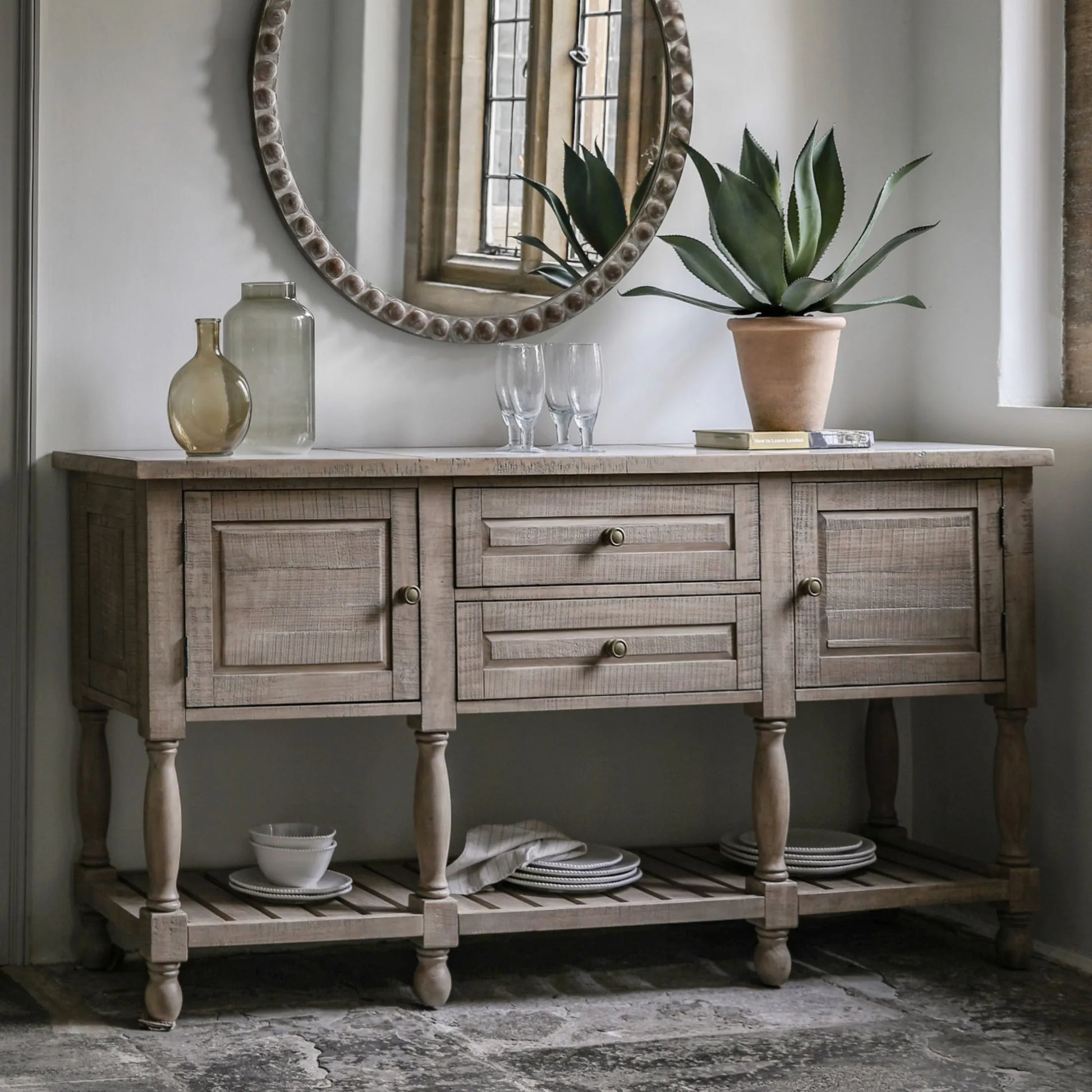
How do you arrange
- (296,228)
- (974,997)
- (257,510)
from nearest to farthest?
1. (257,510)
2. (974,997)
3. (296,228)

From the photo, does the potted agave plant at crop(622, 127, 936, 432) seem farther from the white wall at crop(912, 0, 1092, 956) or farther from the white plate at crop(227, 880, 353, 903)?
the white plate at crop(227, 880, 353, 903)

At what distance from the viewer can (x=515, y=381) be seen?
2760 millimetres

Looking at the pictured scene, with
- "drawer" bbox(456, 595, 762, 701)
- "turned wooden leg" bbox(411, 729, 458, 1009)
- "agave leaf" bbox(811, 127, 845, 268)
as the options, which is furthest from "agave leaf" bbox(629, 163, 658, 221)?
"turned wooden leg" bbox(411, 729, 458, 1009)

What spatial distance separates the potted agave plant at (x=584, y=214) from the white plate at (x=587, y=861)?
1047 millimetres

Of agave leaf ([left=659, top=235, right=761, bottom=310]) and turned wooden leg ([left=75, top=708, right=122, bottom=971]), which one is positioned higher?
agave leaf ([left=659, top=235, right=761, bottom=310])

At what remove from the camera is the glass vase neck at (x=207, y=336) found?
2.63 m

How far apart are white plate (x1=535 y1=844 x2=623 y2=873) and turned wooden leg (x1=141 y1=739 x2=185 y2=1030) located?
60 cm

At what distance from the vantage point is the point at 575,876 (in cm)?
275

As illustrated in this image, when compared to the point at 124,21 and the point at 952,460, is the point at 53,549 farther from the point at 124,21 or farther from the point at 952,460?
the point at 952,460

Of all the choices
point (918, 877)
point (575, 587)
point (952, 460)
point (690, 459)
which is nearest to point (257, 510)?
point (575, 587)

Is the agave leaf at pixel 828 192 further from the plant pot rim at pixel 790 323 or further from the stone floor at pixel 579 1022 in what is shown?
the stone floor at pixel 579 1022

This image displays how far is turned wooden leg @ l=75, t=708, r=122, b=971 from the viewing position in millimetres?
2814

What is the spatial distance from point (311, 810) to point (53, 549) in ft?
2.17

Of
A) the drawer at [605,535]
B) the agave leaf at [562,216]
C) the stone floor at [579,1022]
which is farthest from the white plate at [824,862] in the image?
the agave leaf at [562,216]
